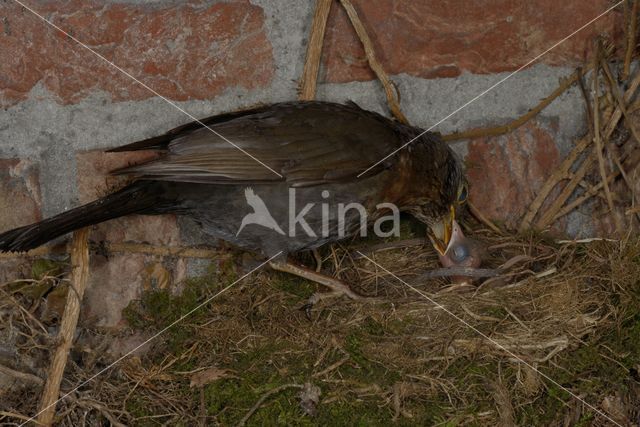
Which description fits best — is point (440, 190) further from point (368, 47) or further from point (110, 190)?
point (110, 190)

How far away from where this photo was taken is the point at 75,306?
9.16 ft

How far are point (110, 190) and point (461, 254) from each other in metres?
1.31

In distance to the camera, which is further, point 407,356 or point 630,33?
point 630,33

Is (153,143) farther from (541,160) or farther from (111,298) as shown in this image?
(541,160)

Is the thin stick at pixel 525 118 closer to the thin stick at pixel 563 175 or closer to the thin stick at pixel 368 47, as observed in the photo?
the thin stick at pixel 563 175

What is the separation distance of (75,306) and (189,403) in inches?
20.3

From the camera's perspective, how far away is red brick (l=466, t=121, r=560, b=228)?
3.25 metres

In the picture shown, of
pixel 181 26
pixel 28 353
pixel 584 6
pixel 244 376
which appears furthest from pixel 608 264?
pixel 28 353

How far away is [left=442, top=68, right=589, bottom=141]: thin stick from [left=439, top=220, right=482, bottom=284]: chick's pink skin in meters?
0.39

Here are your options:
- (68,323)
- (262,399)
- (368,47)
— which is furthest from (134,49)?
(262,399)

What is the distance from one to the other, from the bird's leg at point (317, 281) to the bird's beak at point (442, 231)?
39 cm

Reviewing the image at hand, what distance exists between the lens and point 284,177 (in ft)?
9.63

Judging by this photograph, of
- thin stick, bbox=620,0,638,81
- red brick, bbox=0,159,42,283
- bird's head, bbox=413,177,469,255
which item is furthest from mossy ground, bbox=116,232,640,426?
thin stick, bbox=620,0,638,81

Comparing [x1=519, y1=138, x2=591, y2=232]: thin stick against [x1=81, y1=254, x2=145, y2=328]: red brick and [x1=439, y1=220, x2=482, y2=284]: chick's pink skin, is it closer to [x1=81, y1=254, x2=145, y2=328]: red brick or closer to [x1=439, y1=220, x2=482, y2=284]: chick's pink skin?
[x1=439, y1=220, x2=482, y2=284]: chick's pink skin
